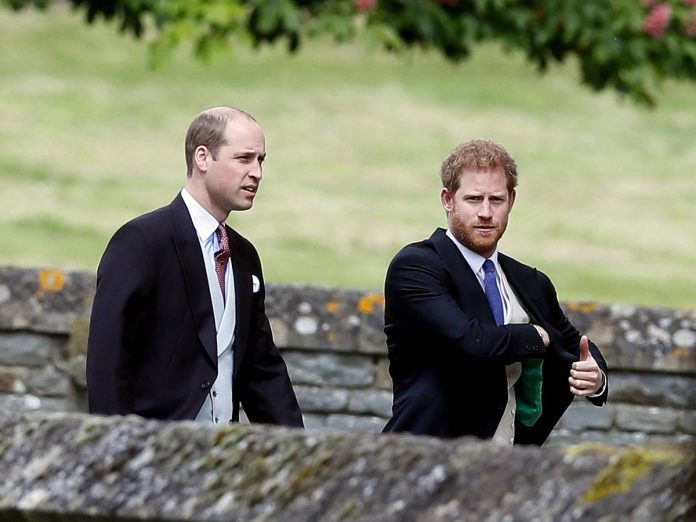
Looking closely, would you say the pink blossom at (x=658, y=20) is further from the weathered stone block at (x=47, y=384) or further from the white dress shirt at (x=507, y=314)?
the white dress shirt at (x=507, y=314)

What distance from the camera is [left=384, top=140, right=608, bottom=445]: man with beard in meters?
4.12

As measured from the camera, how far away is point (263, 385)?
4645 millimetres

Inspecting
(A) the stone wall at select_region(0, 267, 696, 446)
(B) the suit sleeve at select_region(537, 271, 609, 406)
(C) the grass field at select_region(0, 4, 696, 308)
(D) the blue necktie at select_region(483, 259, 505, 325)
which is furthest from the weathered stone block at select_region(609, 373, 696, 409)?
(C) the grass field at select_region(0, 4, 696, 308)

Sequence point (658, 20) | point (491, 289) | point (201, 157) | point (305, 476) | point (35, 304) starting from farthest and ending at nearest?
point (658, 20)
point (35, 304)
point (201, 157)
point (491, 289)
point (305, 476)

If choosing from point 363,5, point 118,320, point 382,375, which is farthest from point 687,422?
point 118,320

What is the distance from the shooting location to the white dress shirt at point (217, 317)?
4.43m

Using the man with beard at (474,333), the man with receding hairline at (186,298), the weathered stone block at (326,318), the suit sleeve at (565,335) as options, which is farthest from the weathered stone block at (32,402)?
the suit sleeve at (565,335)

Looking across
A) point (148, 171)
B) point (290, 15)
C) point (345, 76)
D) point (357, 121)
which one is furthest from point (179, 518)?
point (345, 76)

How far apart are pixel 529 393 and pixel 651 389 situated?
8.34 feet

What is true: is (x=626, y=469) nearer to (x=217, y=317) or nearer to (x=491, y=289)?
(x=491, y=289)

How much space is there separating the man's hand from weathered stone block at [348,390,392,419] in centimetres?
255

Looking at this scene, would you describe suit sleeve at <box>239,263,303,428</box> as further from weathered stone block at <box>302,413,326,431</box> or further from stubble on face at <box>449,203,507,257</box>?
weathered stone block at <box>302,413,326,431</box>

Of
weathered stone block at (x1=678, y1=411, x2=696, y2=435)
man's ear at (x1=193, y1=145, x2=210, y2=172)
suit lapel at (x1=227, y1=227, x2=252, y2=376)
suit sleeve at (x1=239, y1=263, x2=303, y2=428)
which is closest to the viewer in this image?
man's ear at (x1=193, y1=145, x2=210, y2=172)

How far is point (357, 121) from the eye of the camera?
33.7 m
